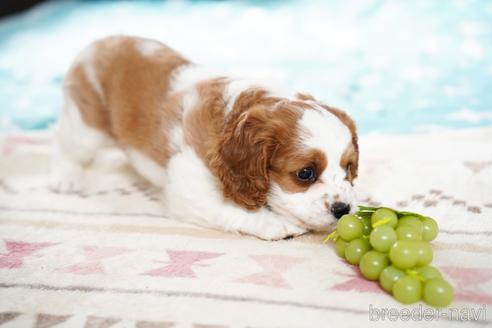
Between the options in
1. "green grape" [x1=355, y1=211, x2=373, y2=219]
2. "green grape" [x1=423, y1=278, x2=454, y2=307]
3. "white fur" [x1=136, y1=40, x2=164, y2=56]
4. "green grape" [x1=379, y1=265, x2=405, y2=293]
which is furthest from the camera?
"white fur" [x1=136, y1=40, x2=164, y2=56]

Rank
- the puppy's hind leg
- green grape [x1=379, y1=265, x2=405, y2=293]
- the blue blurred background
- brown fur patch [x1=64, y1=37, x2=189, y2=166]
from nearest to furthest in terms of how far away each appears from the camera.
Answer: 1. green grape [x1=379, y1=265, x2=405, y2=293]
2. brown fur patch [x1=64, y1=37, x2=189, y2=166]
3. the puppy's hind leg
4. the blue blurred background

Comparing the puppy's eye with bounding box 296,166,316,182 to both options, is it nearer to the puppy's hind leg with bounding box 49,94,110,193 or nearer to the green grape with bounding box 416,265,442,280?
the green grape with bounding box 416,265,442,280

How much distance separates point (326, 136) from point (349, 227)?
42cm

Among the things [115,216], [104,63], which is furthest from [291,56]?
[115,216]

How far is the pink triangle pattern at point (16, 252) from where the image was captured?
222cm

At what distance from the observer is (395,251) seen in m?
1.85

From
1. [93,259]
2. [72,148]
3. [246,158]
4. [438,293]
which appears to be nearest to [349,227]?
[438,293]

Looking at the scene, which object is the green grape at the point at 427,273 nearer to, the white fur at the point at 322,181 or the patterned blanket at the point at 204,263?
the patterned blanket at the point at 204,263

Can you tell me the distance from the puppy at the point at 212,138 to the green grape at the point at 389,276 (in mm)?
418

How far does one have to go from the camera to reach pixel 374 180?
314cm

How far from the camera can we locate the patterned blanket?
5.97 ft

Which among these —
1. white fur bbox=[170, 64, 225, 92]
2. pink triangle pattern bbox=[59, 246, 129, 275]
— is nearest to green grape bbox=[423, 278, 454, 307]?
pink triangle pattern bbox=[59, 246, 129, 275]

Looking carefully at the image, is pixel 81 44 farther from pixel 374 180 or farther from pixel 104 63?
pixel 374 180

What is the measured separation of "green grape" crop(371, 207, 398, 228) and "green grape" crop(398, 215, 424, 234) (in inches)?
1.0
